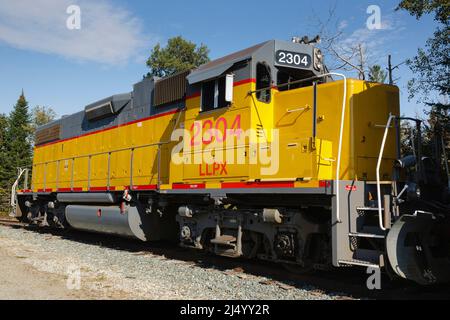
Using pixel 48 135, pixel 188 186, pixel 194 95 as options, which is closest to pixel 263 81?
pixel 194 95

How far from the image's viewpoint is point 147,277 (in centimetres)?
728

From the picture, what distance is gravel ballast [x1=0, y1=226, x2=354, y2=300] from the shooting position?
6008 millimetres

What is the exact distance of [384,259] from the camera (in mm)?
5406

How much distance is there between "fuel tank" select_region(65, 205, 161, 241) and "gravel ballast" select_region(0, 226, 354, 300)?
471 millimetres

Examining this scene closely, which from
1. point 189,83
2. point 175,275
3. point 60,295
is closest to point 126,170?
point 189,83

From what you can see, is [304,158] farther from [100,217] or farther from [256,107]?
[100,217]

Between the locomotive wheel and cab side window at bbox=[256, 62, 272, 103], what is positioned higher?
cab side window at bbox=[256, 62, 272, 103]

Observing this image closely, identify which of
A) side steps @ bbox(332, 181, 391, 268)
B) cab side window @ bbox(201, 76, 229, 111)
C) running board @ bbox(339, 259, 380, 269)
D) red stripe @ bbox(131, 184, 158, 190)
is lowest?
running board @ bbox(339, 259, 380, 269)

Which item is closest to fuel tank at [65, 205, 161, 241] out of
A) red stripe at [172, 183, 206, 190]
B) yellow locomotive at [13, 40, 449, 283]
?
yellow locomotive at [13, 40, 449, 283]

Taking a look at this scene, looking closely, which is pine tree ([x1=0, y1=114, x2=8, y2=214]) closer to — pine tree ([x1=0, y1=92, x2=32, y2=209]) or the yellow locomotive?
pine tree ([x1=0, y1=92, x2=32, y2=209])

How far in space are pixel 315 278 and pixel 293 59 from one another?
3.70 metres

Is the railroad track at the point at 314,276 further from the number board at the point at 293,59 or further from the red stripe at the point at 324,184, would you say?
the number board at the point at 293,59

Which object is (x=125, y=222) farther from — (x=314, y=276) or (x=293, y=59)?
(x=293, y=59)

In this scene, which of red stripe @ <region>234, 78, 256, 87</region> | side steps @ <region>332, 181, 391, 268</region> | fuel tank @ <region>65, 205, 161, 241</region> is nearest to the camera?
side steps @ <region>332, 181, 391, 268</region>
